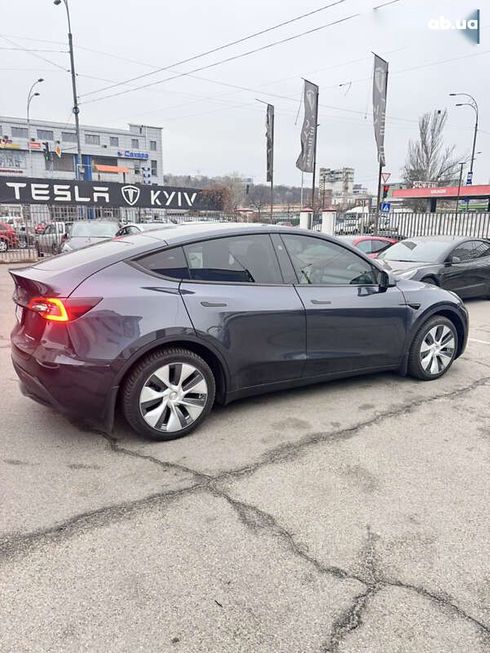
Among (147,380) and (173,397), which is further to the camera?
(173,397)

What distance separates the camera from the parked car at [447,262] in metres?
8.58

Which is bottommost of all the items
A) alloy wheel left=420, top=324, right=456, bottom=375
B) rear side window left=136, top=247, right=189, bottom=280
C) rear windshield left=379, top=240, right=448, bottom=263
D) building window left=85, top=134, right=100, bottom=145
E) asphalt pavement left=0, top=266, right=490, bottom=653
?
asphalt pavement left=0, top=266, right=490, bottom=653

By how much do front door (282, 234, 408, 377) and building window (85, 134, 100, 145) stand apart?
89.5 metres

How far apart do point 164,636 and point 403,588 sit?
1.05 metres

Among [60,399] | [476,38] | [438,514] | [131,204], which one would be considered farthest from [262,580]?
[131,204]

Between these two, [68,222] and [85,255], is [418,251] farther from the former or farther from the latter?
[68,222]

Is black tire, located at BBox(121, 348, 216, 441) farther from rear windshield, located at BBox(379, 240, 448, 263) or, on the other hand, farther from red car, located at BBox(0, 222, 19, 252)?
red car, located at BBox(0, 222, 19, 252)

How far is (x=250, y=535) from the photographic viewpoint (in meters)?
2.43

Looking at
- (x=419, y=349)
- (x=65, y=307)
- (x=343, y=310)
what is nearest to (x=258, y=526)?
(x=65, y=307)

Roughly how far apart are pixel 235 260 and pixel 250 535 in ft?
6.68

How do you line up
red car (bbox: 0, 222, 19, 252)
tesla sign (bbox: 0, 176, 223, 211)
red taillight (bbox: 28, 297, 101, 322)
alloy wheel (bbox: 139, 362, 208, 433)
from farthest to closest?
red car (bbox: 0, 222, 19, 252) < tesla sign (bbox: 0, 176, 223, 211) < alloy wheel (bbox: 139, 362, 208, 433) < red taillight (bbox: 28, 297, 101, 322)

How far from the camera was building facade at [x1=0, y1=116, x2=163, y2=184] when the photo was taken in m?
74.6

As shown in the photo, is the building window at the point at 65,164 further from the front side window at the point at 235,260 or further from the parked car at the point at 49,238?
the front side window at the point at 235,260

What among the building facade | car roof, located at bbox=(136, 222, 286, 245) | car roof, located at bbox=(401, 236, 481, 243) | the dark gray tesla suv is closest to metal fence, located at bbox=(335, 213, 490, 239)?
car roof, located at bbox=(401, 236, 481, 243)
